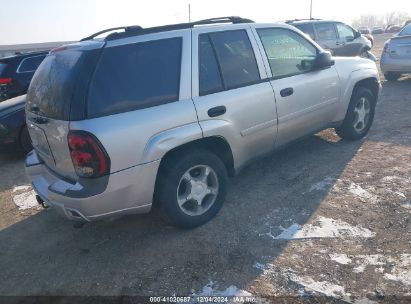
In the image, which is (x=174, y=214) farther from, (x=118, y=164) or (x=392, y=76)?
(x=392, y=76)

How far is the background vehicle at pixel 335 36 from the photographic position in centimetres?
1108

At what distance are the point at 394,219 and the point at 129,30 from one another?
3048 millimetres

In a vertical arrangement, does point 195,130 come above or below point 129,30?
below

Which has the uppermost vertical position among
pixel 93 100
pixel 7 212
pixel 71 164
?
pixel 93 100

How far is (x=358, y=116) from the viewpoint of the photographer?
214 inches

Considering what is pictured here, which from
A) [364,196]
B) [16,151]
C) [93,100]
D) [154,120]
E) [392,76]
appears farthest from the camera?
[392,76]

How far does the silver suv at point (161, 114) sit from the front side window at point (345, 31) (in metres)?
8.47

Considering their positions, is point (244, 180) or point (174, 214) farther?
point (244, 180)

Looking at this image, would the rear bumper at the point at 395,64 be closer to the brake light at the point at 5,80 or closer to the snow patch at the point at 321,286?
the snow patch at the point at 321,286

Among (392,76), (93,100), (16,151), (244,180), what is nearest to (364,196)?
(244,180)

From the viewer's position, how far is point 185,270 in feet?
9.84

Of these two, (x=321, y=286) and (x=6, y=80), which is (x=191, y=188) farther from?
(x=6, y=80)

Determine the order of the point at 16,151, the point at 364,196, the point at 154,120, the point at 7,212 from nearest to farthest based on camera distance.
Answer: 1. the point at 154,120
2. the point at 364,196
3. the point at 7,212
4. the point at 16,151

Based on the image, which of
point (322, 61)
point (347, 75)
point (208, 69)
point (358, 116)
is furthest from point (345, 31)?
point (208, 69)
